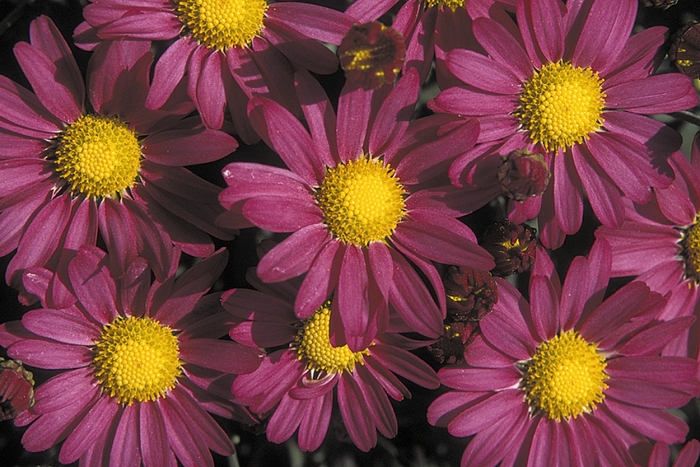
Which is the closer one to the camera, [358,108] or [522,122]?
[358,108]

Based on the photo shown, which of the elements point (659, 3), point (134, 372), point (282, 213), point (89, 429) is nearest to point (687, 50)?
point (659, 3)

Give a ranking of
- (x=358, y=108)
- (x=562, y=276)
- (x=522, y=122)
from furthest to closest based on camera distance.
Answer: (x=562, y=276) < (x=522, y=122) < (x=358, y=108)

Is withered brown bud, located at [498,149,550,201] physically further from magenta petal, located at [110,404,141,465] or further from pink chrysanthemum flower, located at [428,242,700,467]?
magenta petal, located at [110,404,141,465]

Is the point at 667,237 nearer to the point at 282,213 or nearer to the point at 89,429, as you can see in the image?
the point at 282,213

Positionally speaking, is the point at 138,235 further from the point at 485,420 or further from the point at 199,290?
the point at 485,420

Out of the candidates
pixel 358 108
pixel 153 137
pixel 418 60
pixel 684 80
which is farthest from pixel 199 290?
pixel 684 80

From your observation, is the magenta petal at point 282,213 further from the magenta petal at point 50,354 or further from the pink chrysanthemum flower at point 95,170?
the magenta petal at point 50,354

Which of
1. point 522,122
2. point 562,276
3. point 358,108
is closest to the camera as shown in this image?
point 358,108

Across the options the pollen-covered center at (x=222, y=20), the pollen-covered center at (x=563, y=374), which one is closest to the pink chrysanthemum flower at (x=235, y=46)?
the pollen-covered center at (x=222, y=20)

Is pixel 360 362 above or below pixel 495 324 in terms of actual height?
below
